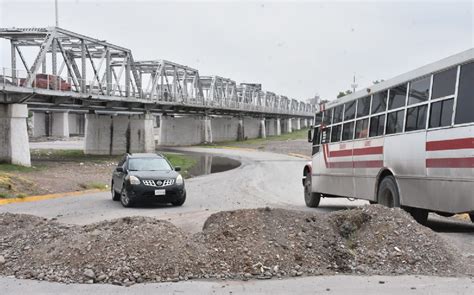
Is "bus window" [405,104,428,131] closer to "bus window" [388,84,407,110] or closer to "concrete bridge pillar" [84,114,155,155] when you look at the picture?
"bus window" [388,84,407,110]

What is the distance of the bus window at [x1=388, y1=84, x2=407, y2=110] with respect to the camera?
11609 millimetres

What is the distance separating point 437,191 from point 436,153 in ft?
2.27

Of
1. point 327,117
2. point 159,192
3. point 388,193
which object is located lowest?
→ point 159,192

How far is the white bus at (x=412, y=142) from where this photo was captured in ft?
30.7

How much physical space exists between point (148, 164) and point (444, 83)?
10077 mm

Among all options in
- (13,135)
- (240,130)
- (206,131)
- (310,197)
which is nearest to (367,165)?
(310,197)

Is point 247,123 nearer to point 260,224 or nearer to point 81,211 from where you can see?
point 81,211

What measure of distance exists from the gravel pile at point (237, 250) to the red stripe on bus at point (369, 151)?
4169 millimetres

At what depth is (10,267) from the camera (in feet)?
24.8

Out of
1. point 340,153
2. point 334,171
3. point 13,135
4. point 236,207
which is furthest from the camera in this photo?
point 13,135

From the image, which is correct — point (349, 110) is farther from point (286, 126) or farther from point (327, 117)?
point (286, 126)

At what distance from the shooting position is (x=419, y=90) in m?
10.9

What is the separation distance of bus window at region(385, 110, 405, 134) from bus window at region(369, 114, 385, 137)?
0.89 ft

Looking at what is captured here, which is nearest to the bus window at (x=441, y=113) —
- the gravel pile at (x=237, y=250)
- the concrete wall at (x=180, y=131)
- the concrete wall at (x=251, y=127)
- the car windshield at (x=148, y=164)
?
the gravel pile at (x=237, y=250)
